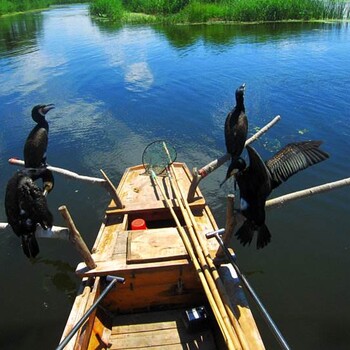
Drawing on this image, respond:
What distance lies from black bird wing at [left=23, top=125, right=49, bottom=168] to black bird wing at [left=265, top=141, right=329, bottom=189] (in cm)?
372

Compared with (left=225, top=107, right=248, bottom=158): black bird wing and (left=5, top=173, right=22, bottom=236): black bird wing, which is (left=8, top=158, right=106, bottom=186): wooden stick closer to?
(left=5, top=173, right=22, bottom=236): black bird wing

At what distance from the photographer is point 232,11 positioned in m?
29.6

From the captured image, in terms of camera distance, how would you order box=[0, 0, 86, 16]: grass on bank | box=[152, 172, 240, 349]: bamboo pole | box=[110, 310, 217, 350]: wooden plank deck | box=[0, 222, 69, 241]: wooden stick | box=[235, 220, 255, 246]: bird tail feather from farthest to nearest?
box=[0, 0, 86, 16]: grass on bank
box=[110, 310, 217, 350]: wooden plank deck
box=[0, 222, 69, 241]: wooden stick
box=[235, 220, 255, 246]: bird tail feather
box=[152, 172, 240, 349]: bamboo pole

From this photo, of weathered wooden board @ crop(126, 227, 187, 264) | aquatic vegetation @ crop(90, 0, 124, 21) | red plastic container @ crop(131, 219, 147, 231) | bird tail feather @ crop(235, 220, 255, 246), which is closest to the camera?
bird tail feather @ crop(235, 220, 255, 246)

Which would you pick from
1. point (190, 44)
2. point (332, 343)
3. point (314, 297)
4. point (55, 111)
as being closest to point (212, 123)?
point (55, 111)

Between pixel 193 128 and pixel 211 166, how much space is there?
26.0 ft

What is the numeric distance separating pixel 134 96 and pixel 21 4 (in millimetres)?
44198

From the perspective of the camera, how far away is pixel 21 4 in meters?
49.8

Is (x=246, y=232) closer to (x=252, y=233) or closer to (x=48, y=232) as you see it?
(x=252, y=233)

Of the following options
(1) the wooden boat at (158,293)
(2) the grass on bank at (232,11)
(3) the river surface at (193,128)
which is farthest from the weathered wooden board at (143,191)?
(2) the grass on bank at (232,11)

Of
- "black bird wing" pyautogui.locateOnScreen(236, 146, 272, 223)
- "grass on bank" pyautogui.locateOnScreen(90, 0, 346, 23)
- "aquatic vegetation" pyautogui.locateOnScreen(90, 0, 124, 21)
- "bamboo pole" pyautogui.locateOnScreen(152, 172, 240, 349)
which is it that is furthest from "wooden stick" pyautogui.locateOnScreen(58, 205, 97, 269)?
"aquatic vegetation" pyautogui.locateOnScreen(90, 0, 124, 21)

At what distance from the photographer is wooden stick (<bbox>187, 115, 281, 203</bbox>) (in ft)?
17.3

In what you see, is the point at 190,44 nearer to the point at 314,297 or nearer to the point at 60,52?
the point at 60,52

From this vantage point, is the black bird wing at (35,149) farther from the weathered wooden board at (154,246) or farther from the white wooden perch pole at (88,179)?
the weathered wooden board at (154,246)
